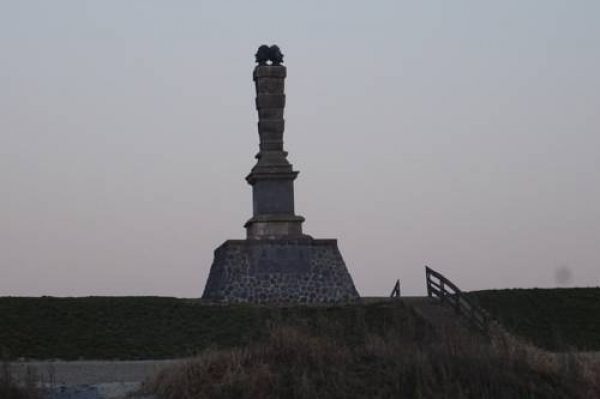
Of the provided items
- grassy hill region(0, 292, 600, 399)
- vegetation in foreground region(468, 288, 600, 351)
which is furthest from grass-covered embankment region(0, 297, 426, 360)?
grassy hill region(0, 292, 600, 399)

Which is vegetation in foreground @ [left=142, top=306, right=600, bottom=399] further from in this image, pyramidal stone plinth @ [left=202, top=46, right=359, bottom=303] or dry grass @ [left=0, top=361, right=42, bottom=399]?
pyramidal stone plinth @ [left=202, top=46, right=359, bottom=303]

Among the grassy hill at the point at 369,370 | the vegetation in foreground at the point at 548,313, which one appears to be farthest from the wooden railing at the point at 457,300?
the grassy hill at the point at 369,370

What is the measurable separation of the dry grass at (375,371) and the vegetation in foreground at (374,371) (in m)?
0.01

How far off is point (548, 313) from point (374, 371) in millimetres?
17817

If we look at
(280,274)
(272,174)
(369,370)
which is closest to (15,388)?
(369,370)

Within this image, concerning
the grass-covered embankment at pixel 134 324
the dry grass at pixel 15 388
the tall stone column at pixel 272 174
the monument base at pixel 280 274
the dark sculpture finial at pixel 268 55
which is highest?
the dark sculpture finial at pixel 268 55

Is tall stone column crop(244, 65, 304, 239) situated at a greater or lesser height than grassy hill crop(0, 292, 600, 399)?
greater

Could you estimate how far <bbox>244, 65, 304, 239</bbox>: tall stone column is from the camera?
32.7m

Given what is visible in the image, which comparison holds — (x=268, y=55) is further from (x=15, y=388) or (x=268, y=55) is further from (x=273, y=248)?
(x=15, y=388)

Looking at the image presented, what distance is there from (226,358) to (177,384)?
2.53 ft

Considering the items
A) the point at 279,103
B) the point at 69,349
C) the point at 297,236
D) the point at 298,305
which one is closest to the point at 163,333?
the point at 69,349

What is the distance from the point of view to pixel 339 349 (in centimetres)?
1510

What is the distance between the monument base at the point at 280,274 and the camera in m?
31.5

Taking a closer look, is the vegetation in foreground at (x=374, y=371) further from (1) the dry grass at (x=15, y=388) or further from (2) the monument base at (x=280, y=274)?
(2) the monument base at (x=280, y=274)
